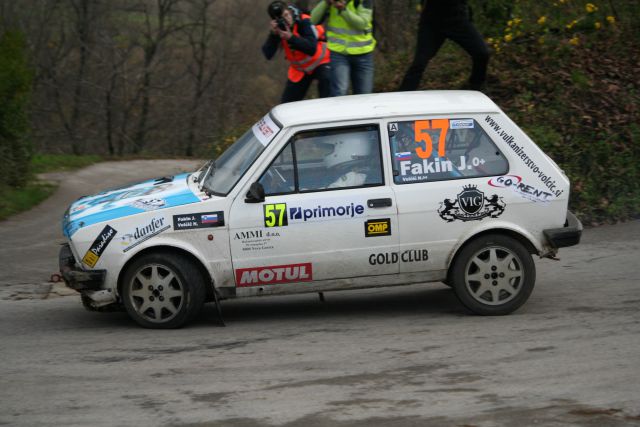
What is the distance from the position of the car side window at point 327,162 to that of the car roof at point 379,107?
121 mm

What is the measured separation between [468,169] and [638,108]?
20.0ft

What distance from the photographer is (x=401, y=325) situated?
748cm

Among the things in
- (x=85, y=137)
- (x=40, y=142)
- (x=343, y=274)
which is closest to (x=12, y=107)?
(x=343, y=274)

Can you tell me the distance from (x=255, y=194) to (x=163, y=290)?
1054mm

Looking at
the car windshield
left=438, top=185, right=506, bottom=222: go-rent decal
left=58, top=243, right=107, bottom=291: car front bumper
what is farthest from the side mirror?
left=438, top=185, right=506, bottom=222: go-rent decal

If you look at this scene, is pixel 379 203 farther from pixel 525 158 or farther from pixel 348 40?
pixel 348 40

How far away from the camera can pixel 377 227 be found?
7.37m

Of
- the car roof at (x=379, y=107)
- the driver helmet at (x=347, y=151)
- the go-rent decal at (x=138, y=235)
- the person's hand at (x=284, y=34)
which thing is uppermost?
the person's hand at (x=284, y=34)

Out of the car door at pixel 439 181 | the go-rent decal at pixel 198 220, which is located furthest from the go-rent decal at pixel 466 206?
the go-rent decal at pixel 198 220

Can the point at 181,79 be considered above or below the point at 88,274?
above

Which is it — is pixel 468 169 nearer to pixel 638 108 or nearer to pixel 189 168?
pixel 638 108

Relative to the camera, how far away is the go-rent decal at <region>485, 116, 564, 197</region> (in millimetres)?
7555

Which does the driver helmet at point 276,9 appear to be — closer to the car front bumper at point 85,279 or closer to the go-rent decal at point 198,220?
the go-rent decal at point 198,220

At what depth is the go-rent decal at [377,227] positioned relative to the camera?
290 inches
